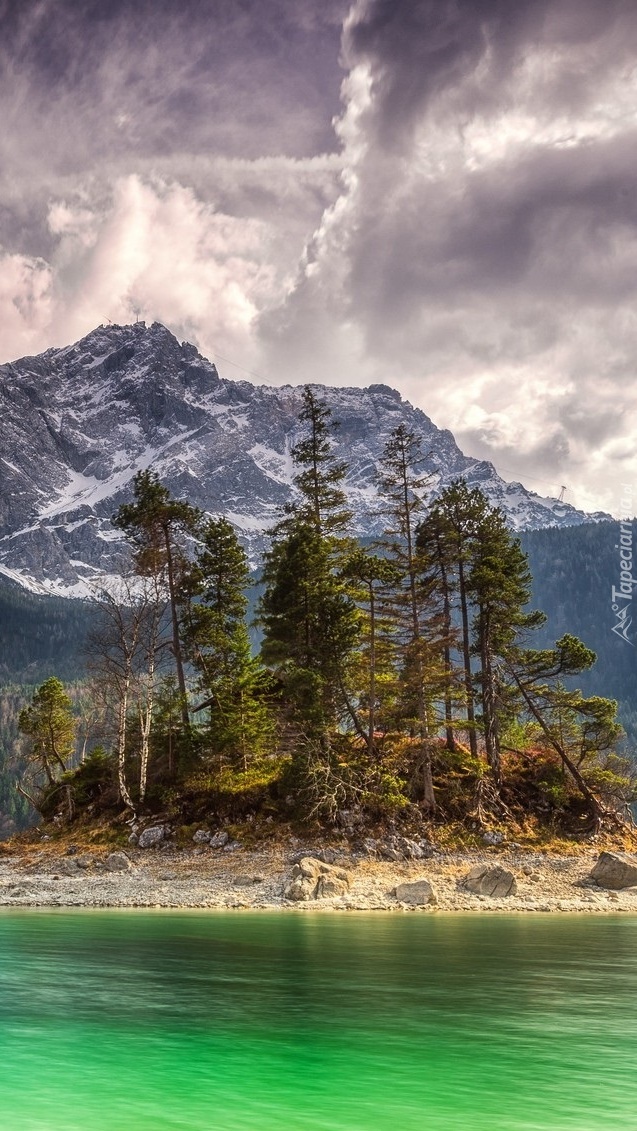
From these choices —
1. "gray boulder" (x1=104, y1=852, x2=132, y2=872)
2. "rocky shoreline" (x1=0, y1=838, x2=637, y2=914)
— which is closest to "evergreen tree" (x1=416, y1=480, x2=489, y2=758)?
"rocky shoreline" (x1=0, y1=838, x2=637, y2=914)

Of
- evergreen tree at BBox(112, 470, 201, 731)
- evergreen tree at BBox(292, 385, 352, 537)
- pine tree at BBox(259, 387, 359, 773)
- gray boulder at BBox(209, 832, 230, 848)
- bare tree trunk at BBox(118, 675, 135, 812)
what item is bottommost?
gray boulder at BBox(209, 832, 230, 848)

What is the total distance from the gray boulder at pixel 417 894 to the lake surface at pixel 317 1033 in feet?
28.8

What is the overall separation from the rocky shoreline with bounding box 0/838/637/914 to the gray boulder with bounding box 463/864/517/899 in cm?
4

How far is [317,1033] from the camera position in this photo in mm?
11953

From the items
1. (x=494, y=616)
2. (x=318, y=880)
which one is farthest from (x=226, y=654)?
(x=318, y=880)

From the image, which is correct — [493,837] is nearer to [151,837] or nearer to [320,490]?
[151,837]

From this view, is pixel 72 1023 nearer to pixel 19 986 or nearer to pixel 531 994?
pixel 19 986

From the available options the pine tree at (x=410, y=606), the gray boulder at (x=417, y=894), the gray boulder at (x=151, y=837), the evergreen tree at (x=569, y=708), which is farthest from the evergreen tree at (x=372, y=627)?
the gray boulder at (x=151, y=837)

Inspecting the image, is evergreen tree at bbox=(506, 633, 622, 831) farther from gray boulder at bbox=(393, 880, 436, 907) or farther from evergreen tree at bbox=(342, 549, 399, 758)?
gray boulder at bbox=(393, 880, 436, 907)

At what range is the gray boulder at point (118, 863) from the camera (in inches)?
1398

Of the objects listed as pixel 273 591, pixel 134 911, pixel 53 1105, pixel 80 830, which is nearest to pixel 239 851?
pixel 134 911

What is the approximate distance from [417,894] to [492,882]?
3398 mm

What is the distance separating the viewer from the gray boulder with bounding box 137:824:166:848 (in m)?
37.7

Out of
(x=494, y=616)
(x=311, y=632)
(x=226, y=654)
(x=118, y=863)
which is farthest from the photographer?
(x=226, y=654)
